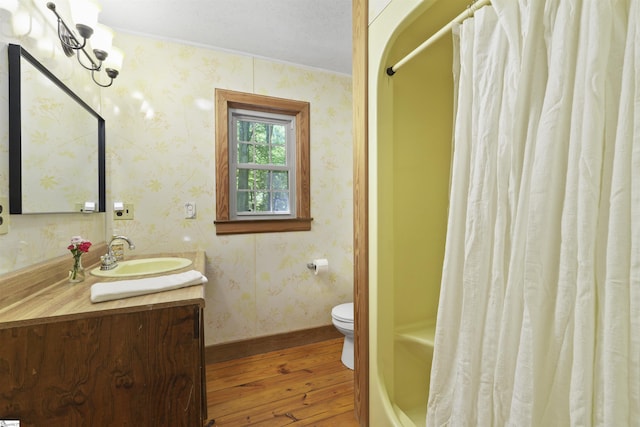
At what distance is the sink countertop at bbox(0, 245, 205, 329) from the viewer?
833 mm

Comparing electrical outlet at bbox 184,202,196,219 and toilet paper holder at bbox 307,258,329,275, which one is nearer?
electrical outlet at bbox 184,202,196,219

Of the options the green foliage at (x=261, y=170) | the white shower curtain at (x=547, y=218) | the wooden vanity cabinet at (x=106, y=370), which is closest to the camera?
the white shower curtain at (x=547, y=218)

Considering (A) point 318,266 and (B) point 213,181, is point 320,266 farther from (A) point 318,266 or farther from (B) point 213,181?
(B) point 213,181

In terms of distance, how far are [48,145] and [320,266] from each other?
179 centimetres

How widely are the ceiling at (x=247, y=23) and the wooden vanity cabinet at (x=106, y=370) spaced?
67.1 inches

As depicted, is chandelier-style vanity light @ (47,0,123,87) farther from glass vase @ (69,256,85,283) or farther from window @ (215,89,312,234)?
glass vase @ (69,256,85,283)

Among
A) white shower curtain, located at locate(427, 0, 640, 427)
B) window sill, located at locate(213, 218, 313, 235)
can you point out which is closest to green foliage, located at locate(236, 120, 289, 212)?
window sill, located at locate(213, 218, 313, 235)

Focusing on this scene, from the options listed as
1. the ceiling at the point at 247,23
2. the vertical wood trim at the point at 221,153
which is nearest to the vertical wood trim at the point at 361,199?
the ceiling at the point at 247,23

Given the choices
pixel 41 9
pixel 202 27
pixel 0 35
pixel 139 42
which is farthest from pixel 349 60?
pixel 0 35

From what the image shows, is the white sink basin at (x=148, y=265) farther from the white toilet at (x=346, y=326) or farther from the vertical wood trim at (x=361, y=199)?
the white toilet at (x=346, y=326)

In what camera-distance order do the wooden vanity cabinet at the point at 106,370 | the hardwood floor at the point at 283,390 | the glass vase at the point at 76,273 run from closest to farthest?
the wooden vanity cabinet at the point at 106,370
the glass vase at the point at 76,273
the hardwood floor at the point at 283,390

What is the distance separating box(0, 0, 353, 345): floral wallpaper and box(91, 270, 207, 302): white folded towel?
68 centimetres

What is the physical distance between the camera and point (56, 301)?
949 millimetres

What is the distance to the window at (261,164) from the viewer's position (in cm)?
202
